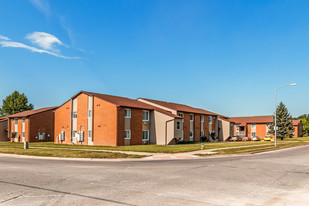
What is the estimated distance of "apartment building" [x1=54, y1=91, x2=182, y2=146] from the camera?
35312mm

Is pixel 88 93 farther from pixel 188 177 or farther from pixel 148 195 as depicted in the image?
pixel 148 195

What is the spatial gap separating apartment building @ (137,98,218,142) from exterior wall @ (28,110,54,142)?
1702 cm

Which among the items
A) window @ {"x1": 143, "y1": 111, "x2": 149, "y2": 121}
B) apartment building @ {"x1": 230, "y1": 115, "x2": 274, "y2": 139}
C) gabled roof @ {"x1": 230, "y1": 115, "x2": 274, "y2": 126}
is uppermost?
window @ {"x1": 143, "y1": 111, "x2": 149, "y2": 121}

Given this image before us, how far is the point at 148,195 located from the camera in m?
8.06

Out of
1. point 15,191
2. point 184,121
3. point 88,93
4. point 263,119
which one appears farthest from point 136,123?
point 263,119

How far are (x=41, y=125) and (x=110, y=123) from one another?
65.0 ft

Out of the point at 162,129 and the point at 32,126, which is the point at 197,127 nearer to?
the point at 162,129

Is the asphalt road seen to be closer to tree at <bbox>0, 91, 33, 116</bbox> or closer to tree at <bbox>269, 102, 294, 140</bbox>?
tree at <bbox>269, 102, 294, 140</bbox>

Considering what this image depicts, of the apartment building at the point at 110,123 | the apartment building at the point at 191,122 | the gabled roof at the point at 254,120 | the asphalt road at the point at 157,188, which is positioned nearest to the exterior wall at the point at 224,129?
the apartment building at the point at 191,122

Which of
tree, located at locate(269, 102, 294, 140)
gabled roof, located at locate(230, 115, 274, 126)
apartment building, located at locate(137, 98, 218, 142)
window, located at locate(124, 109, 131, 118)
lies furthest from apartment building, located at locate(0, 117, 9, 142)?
gabled roof, located at locate(230, 115, 274, 126)

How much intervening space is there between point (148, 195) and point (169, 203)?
1058 millimetres

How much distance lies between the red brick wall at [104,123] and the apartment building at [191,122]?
10.2m

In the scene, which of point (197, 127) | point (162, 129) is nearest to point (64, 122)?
point (162, 129)

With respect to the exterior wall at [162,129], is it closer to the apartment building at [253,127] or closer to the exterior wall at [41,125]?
the exterior wall at [41,125]
